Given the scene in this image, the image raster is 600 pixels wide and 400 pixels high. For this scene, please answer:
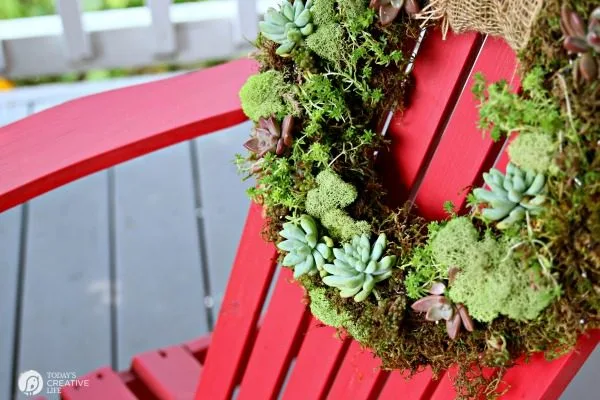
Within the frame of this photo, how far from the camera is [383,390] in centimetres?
104

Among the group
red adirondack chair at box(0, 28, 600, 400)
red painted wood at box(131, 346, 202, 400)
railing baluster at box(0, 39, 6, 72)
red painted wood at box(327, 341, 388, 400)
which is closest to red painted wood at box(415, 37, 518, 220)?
red adirondack chair at box(0, 28, 600, 400)

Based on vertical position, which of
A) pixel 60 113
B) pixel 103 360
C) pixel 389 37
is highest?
pixel 389 37

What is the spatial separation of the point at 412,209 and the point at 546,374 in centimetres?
22

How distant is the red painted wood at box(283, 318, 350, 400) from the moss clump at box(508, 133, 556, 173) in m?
0.37

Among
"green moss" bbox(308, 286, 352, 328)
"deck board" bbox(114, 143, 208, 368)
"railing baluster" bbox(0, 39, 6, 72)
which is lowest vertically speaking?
"deck board" bbox(114, 143, 208, 368)

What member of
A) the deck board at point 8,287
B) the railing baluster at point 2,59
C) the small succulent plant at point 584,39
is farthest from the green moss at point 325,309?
the railing baluster at point 2,59

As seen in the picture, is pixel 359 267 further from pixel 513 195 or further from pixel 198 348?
pixel 198 348

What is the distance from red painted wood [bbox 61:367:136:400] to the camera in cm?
144

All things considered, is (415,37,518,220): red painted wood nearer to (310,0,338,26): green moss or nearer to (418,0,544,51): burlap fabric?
(418,0,544,51): burlap fabric

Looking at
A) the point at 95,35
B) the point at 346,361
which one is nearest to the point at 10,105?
the point at 95,35

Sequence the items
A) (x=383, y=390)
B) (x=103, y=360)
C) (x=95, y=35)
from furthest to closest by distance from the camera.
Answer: (x=95, y=35) → (x=103, y=360) → (x=383, y=390)

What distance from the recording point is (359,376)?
1.05 meters

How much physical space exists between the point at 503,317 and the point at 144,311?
1228 millimetres

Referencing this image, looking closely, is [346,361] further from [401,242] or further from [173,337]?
[173,337]
